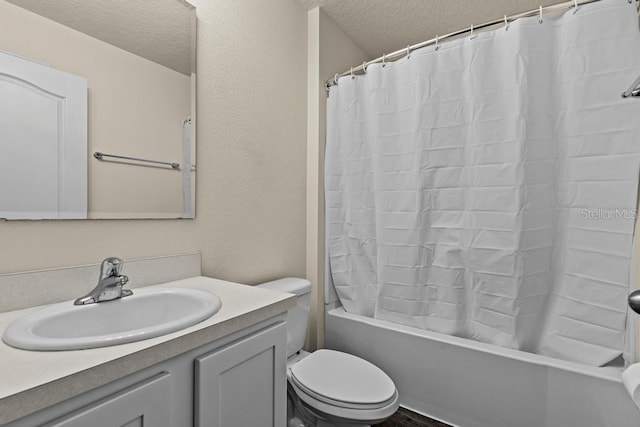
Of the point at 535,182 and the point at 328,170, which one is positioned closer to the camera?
the point at 535,182

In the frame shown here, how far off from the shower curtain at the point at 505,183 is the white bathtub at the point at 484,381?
3.3 inches

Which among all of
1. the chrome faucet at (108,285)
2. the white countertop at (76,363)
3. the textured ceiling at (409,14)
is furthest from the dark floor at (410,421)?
the textured ceiling at (409,14)

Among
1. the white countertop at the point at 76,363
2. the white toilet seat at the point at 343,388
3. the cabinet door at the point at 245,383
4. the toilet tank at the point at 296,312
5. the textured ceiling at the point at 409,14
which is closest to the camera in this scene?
the white countertop at the point at 76,363

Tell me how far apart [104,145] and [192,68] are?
1.60ft

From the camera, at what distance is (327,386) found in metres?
1.33

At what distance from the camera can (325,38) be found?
1997 mm

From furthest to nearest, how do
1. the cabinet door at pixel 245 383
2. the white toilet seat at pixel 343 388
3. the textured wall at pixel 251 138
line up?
the textured wall at pixel 251 138, the white toilet seat at pixel 343 388, the cabinet door at pixel 245 383

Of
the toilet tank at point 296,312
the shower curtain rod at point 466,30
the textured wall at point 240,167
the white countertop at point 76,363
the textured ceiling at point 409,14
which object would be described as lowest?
the toilet tank at point 296,312

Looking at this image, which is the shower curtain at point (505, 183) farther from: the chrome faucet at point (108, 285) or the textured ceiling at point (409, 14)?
the chrome faucet at point (108, 285)

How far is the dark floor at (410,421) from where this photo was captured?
1.57 m

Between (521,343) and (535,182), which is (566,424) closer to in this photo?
(521,343)

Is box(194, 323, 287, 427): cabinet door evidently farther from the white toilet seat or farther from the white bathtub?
the white bathtub

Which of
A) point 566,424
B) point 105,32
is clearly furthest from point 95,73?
point 566,424

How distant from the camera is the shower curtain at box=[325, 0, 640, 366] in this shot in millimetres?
1222
